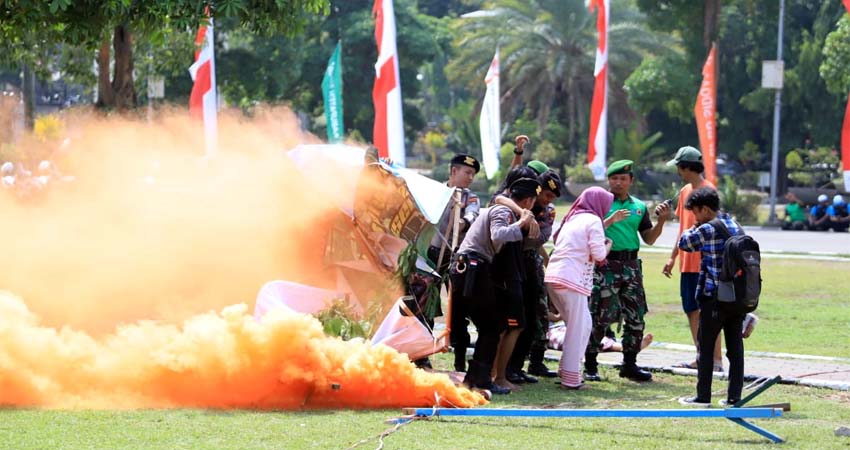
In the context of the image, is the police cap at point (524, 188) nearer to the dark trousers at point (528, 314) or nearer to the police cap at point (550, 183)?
the police cap at point (550, 183)

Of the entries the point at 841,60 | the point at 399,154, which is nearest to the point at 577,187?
the point at 841,60

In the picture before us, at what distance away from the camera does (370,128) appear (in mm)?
56625

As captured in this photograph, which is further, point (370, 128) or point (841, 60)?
point (370, 128)

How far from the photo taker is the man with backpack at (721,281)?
8.57 m

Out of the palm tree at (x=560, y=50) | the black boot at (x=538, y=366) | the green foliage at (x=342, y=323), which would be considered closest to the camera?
the green foliage at (x=342, y=323)

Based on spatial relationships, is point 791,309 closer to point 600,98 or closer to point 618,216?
point 618,216

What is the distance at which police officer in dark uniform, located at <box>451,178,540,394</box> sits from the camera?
9.34 meters

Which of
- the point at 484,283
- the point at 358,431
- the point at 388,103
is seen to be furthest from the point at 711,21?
the point at 358,431

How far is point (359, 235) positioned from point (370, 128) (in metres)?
46.1

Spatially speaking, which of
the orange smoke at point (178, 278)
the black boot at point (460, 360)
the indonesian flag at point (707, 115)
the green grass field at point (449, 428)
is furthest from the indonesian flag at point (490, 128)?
the green grass field at point (449, 428)

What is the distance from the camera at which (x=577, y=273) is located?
32.9 feet

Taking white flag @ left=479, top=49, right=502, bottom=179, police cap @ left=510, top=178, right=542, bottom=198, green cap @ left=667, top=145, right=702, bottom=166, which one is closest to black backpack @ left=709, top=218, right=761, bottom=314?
police cap @ left=510, top=178, right=542, bottom=198

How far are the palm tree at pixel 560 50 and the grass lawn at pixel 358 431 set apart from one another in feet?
133

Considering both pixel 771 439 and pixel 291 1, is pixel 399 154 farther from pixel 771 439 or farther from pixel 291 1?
pixel 771 439
